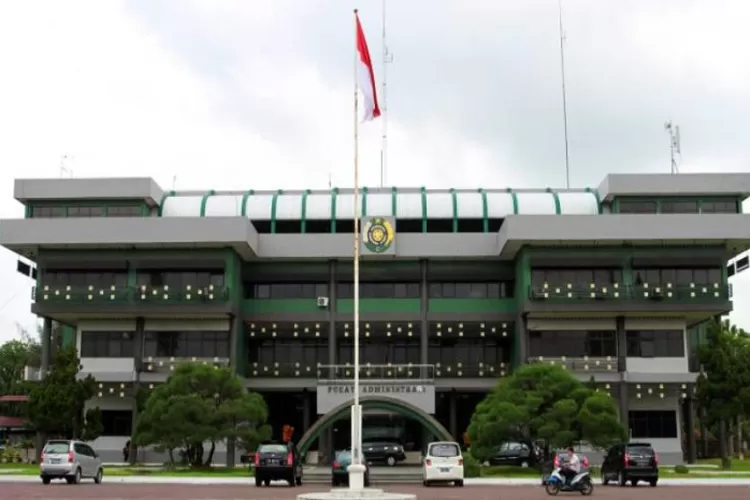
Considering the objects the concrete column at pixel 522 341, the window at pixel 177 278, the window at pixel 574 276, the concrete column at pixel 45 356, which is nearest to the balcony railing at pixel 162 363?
the window at pixel 177 278

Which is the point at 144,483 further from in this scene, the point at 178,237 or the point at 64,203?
the point at 64,203

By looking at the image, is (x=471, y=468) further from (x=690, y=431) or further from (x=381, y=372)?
(x=690, y=431)

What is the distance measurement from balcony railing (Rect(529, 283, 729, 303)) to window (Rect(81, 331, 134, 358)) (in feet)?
77.6

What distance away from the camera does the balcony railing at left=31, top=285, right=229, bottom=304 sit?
5531 cm

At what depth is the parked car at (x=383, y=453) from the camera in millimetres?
51975

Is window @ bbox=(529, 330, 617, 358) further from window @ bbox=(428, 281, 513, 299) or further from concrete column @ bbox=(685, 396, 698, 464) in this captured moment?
concrete column @ bbox=(685, 396, 698, 464)

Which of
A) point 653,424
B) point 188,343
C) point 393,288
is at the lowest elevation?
point 653,424

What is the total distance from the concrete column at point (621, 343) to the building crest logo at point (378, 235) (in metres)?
14.0

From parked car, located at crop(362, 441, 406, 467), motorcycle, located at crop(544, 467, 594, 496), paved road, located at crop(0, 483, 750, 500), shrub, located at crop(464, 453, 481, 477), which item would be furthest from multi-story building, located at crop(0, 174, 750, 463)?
motorcycle, located at crop(544, 467, 594, 496)

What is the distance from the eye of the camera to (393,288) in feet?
198

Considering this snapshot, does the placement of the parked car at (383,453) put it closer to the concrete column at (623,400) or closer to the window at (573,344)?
the window at (573,344)

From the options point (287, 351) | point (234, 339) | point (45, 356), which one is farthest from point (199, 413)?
point (287, 351)

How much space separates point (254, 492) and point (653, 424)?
3287 centimetres

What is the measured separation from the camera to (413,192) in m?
61.8
